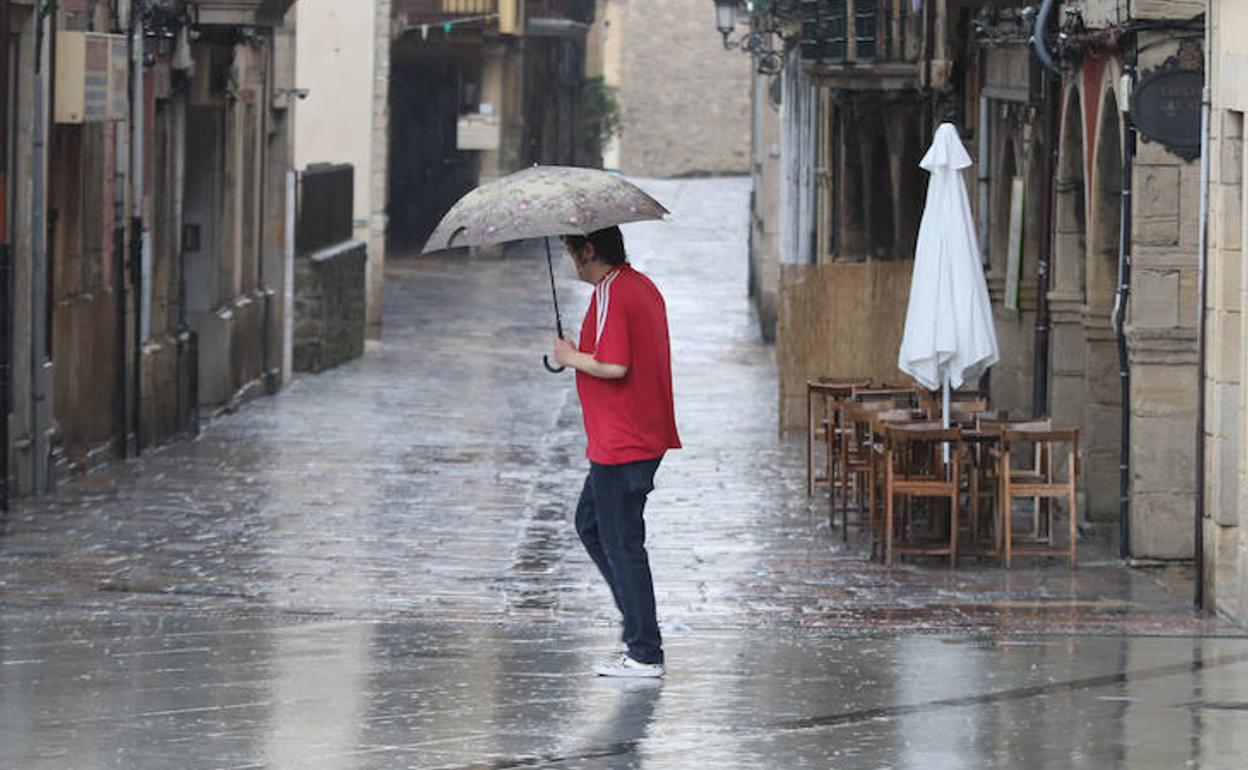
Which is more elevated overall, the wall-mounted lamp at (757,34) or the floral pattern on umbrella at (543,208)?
the wall-mounted lamp at (757,34)

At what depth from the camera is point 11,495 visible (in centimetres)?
1828

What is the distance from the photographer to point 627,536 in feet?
34.7

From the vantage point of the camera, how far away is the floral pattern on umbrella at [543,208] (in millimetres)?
10484

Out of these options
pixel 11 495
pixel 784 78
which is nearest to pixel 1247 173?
pixel 11 495

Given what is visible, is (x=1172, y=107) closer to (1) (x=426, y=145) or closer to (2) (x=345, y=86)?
(2) (x=345, y=86)

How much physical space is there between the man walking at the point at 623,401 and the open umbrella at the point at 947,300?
617cm

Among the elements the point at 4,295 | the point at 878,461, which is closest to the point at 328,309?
the point at 4,295

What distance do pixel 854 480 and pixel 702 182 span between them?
2146 inches

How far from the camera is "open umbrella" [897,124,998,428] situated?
16.7 metres

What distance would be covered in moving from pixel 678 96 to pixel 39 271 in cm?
5796

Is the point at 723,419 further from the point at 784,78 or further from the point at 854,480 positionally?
the point at 784,78

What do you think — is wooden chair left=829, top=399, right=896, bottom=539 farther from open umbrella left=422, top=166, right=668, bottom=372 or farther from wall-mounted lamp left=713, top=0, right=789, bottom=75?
wall-mounted lamp left=713, top=0, right=789, bottom=75

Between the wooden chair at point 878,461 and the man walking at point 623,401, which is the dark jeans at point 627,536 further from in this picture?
the wooden chair at point 878,461

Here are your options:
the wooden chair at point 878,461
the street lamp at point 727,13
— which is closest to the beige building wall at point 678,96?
the street lamp at point 727,13
